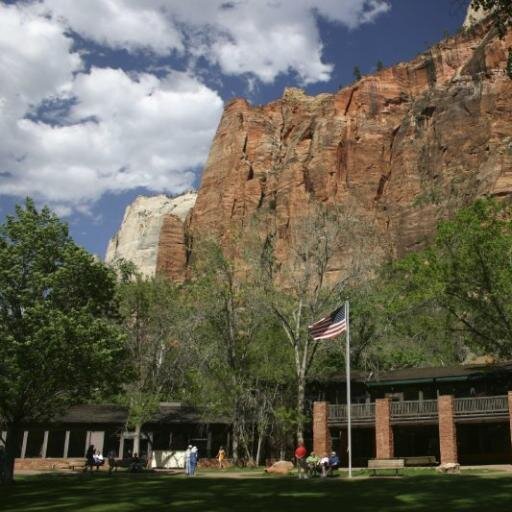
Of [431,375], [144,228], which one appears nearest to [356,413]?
[431,375]

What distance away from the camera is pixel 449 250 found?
3738cm

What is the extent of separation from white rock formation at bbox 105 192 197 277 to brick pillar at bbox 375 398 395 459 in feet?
382

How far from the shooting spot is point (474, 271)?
36031 millimetres

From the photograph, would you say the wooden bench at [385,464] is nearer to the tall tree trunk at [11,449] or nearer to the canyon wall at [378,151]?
the tall tree trunk at [11,449]

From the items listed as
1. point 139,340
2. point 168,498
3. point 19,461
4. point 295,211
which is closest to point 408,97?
point 295,211

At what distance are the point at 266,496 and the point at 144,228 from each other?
149646 mm

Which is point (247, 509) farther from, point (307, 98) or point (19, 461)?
point (307, 98)

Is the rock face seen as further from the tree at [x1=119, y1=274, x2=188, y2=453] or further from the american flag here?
the american flag

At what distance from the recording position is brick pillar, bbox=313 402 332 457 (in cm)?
3812

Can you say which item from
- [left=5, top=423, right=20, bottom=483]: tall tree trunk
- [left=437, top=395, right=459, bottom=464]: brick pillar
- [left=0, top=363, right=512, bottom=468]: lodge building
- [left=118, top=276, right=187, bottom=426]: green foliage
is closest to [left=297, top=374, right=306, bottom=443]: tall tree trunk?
[left=0, top=363, right=512, bottom=468]: lodge building

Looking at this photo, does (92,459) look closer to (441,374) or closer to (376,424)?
(376,424)

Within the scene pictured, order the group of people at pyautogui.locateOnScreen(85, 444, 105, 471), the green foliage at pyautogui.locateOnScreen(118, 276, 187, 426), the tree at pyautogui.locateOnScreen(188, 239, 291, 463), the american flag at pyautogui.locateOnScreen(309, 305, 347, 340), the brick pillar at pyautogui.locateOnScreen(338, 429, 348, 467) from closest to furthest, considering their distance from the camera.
A: 1. the american flag at pyautogui.locateOnScreen(309, 305, 347, 340)
2. the group of people at pyautogui.locateOnScreen(85, 444, 105, 471)
3. the tree at pyautogui.locateOnScreen(188, 239, 291, 463)
4. the brick pillar at pyautogui.locateOnScreen(338, 429, 348, 467)
5. the green foliage at pyautogui.locateOnScreen(118, 276, 187, 426)

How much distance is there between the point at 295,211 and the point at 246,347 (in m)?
73.3

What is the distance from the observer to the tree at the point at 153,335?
4609 centimetres
